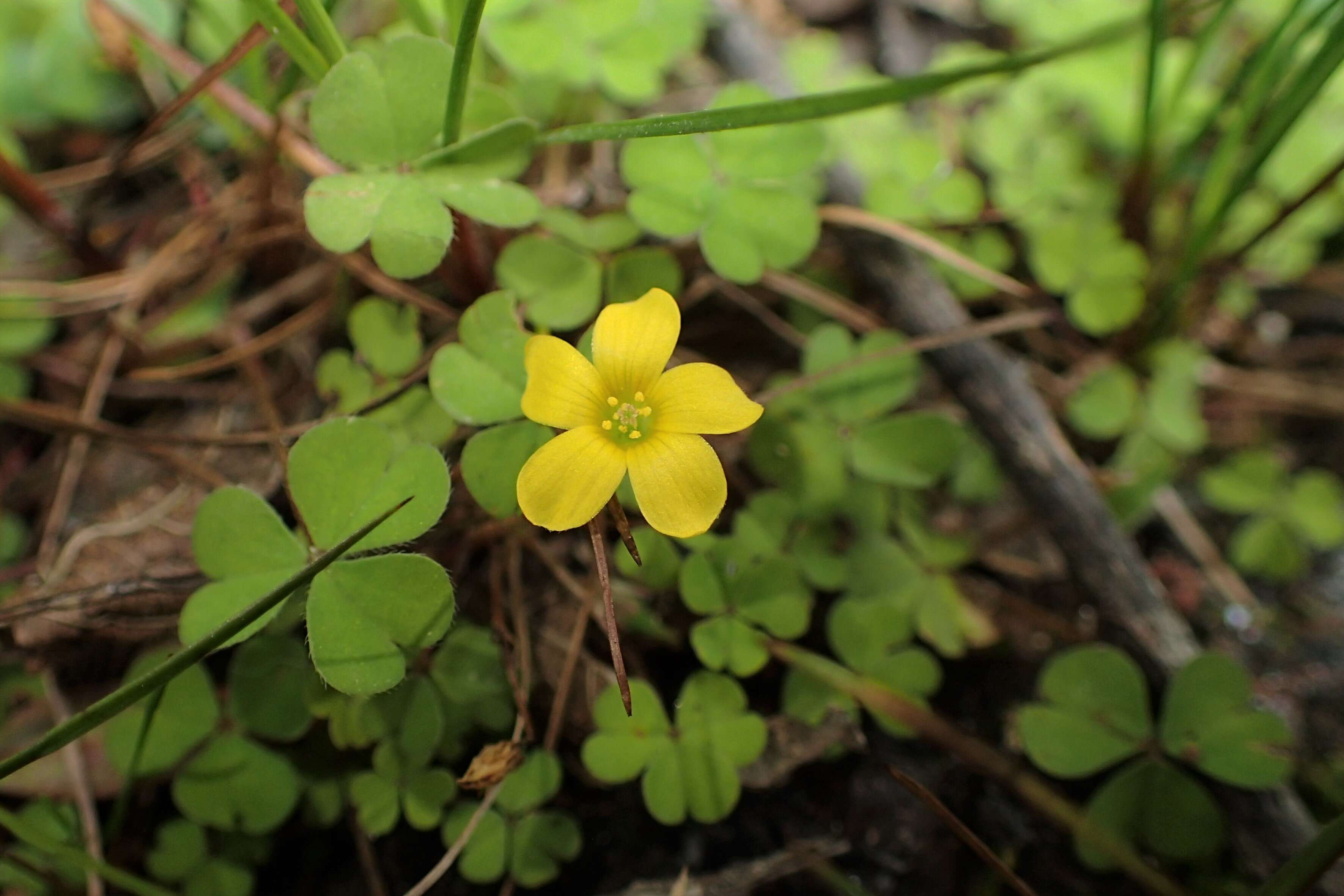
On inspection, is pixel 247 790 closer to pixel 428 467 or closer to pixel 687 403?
pixel 428 467

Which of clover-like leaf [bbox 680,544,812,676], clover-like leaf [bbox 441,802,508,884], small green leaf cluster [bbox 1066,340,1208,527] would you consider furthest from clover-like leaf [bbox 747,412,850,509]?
clover-like leaf [bbox 441,802,508,884]

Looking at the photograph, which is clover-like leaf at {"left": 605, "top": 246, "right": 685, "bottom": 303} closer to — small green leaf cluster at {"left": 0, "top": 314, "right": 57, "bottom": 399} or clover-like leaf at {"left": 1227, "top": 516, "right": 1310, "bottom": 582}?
small green leaf cluster at {"left": 0, "top": 314, "right": 57, "bottom": 399}

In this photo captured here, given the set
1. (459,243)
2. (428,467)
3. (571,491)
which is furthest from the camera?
(459,243)

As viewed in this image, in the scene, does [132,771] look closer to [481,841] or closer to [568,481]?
[481,841]

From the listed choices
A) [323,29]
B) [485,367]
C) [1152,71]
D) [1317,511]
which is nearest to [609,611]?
[485,367]

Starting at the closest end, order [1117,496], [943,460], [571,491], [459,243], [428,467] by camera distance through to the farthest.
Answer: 1. [571,491]
2. [428,467]
3. [459,243]
4. [943,460]
5. [1117,496]

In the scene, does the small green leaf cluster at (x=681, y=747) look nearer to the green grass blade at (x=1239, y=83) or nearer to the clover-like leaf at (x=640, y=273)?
the clover-like leaf at (x=640, y=273)

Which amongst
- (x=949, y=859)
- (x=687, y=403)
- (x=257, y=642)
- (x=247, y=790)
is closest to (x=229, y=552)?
(x=257, y=642)
